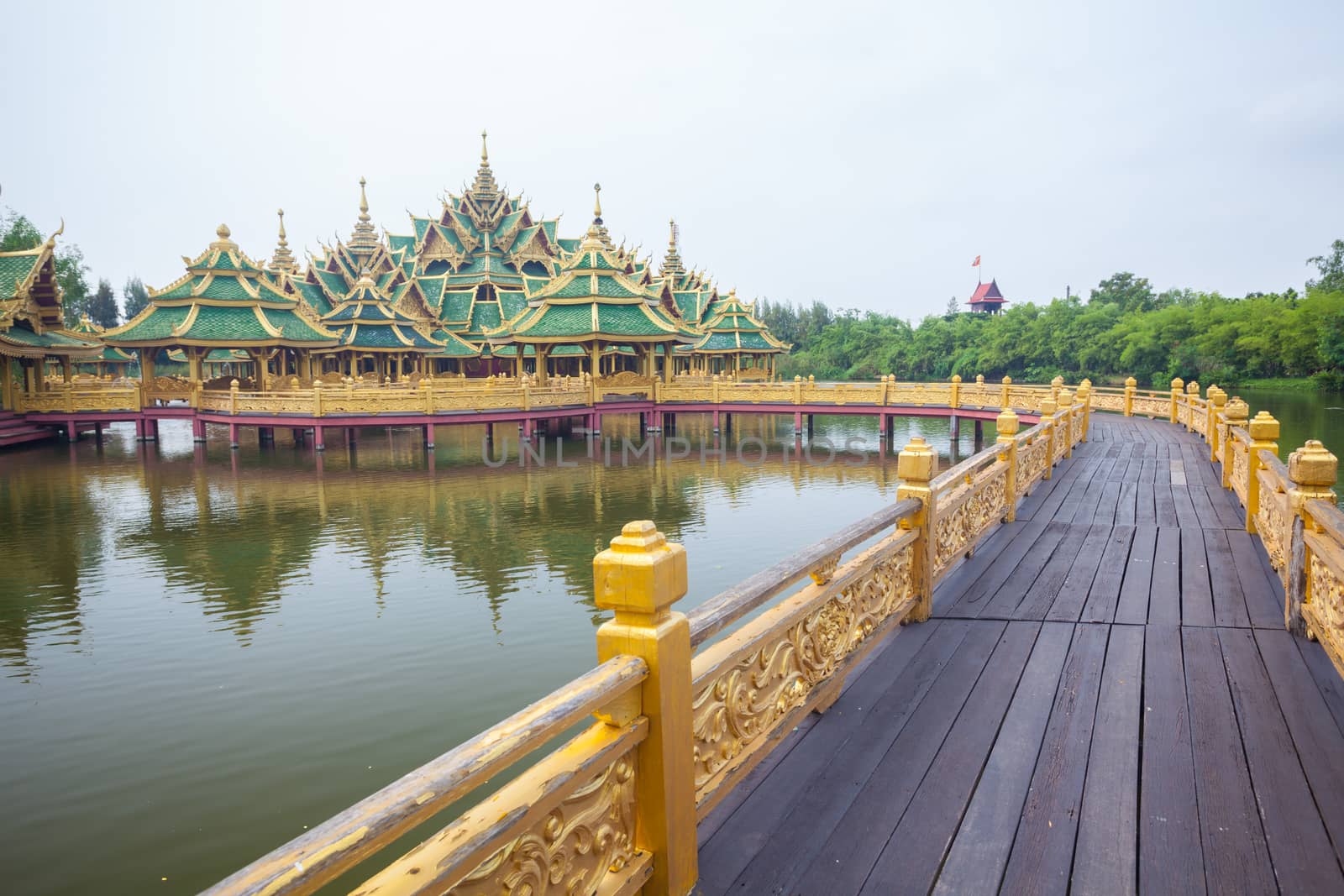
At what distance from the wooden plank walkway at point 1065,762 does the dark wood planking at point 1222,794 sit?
11 mm

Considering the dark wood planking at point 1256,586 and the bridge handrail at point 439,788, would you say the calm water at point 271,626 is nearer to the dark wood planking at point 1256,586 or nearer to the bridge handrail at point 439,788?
the bridge handrail at point 439,788

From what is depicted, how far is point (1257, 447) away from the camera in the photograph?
25.6ft

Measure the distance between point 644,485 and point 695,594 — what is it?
29.2 ft

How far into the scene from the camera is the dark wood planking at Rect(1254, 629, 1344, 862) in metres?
3.28

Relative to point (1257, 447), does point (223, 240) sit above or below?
above

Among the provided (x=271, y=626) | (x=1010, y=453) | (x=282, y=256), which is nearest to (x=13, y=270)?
(x=282, y=256)

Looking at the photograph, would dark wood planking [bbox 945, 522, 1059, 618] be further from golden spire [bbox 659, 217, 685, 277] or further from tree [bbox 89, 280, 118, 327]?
tree [bbox 89, 280, 118, 327]

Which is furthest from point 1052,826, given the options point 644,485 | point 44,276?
point 44,276

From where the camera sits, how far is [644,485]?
63.1ft

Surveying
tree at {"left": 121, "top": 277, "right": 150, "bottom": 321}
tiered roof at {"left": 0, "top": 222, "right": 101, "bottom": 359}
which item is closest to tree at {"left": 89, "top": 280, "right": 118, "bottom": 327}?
tree at {"left": 121, "top": 277, "right": 150, "bottom": 321}

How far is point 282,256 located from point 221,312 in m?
17.0

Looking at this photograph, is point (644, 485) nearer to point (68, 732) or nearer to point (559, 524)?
point (559, 524)

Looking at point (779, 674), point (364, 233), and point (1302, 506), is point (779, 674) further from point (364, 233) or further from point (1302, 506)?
point (364, 233)

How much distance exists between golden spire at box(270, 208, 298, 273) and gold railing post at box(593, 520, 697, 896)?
1774 inches
